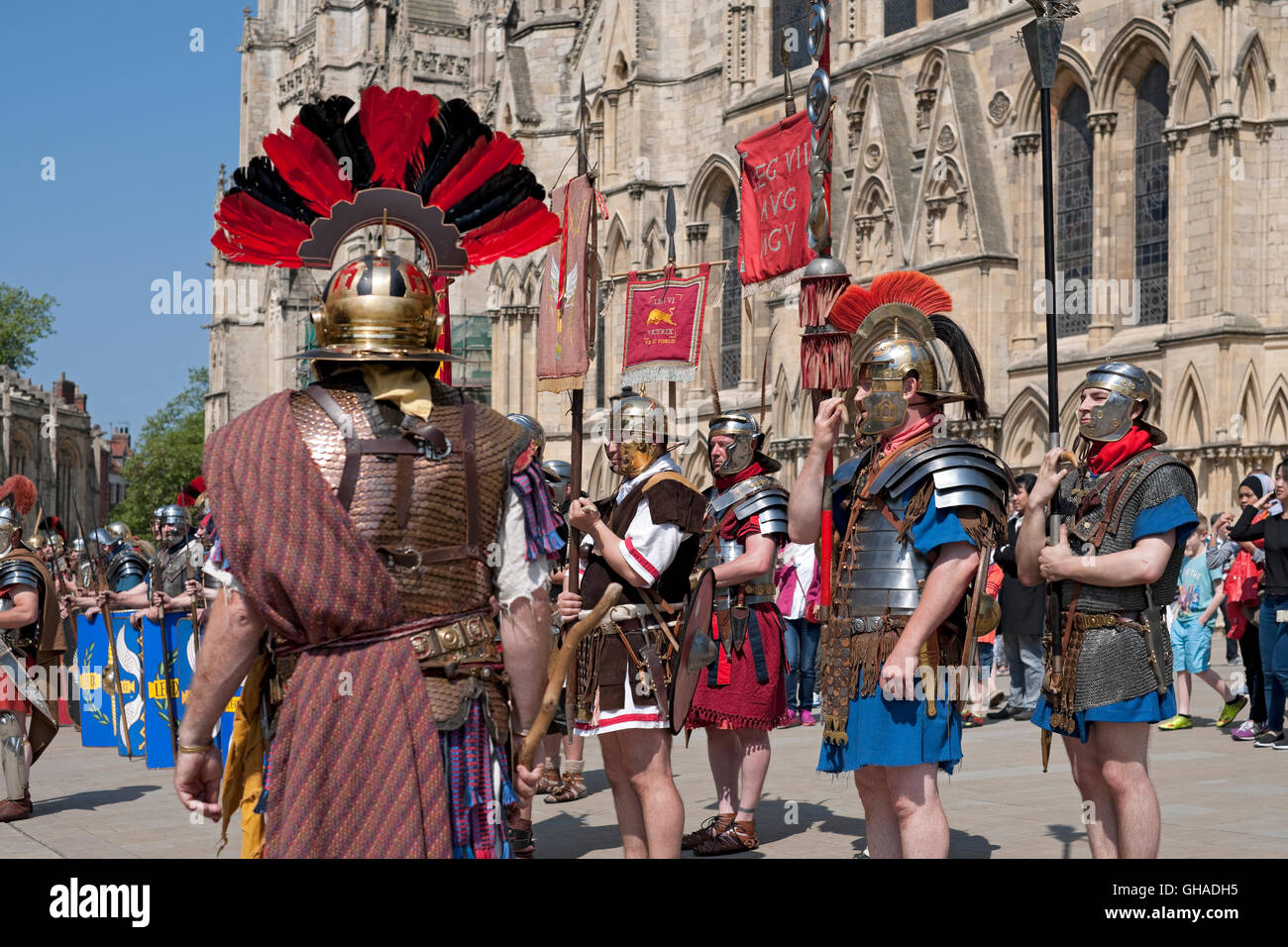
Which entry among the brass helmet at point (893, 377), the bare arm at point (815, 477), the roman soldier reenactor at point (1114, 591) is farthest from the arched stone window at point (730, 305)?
the brass helmet at point (893, 377)

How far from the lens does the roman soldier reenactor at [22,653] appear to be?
9422 millimetres

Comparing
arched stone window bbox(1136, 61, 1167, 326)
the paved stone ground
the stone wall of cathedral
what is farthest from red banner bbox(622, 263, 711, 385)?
arched stone window bbox(1136, 61, 1167, 326)

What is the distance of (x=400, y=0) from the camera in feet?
181

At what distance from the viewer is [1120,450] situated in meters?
6.17

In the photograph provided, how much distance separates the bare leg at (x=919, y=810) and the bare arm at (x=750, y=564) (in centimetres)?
196

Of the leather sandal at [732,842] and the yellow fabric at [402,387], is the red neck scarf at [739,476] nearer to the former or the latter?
the leather sandal at [732,842]

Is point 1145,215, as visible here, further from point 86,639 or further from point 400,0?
point 400,0

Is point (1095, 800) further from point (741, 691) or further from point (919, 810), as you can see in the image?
point (741, 691)

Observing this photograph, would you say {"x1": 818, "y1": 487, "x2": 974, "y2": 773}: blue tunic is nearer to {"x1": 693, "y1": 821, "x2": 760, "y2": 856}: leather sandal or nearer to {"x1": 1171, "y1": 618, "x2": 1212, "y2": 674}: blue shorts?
{"x1": 693, "y1": 821, "x2": 760, "y2": 856}: leather sandal

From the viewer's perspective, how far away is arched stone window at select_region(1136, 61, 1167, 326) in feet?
74.9

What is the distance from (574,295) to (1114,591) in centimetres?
334

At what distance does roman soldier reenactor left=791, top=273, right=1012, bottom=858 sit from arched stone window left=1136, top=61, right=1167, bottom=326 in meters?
18.3

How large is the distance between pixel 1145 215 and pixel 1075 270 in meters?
1.60
